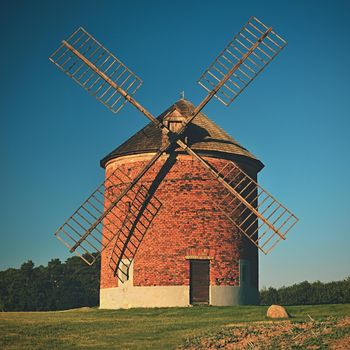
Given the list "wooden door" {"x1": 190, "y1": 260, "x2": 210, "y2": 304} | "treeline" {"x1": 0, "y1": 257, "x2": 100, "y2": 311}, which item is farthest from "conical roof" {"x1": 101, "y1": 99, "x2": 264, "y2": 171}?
"treeline" {"x1": 0, "y1": 257, "x2": 100, "y2": 311}

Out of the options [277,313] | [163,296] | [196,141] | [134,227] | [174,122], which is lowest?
[277,313]

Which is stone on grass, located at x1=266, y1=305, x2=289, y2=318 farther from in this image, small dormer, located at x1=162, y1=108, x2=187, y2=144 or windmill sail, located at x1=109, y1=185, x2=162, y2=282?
small dormer, located at x1=162, y1=108, x2=187, y2=144

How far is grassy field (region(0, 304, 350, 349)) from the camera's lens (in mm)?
16922

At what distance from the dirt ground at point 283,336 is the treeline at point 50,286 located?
33637mm

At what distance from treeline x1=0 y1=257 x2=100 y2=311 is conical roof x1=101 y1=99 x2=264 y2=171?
23.5 meters

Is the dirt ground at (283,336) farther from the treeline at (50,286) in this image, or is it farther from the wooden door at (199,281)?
the treeline at (50,286)

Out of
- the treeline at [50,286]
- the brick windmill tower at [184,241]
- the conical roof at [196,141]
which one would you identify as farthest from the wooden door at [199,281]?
the treeline at [50,286]

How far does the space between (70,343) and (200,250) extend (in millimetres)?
9276

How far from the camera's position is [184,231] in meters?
25.5

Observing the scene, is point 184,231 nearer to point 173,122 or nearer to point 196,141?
point 196,141

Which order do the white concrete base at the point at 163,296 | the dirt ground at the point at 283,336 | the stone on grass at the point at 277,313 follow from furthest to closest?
the white concrete base at the point at 163,296 → the stone on grass at the point at 277,313 → the dirt ground at the point at 283,336

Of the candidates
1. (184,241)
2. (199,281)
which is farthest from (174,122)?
(199,281)

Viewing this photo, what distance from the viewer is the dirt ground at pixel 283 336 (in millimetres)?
14040

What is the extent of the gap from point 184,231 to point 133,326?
6041mm
